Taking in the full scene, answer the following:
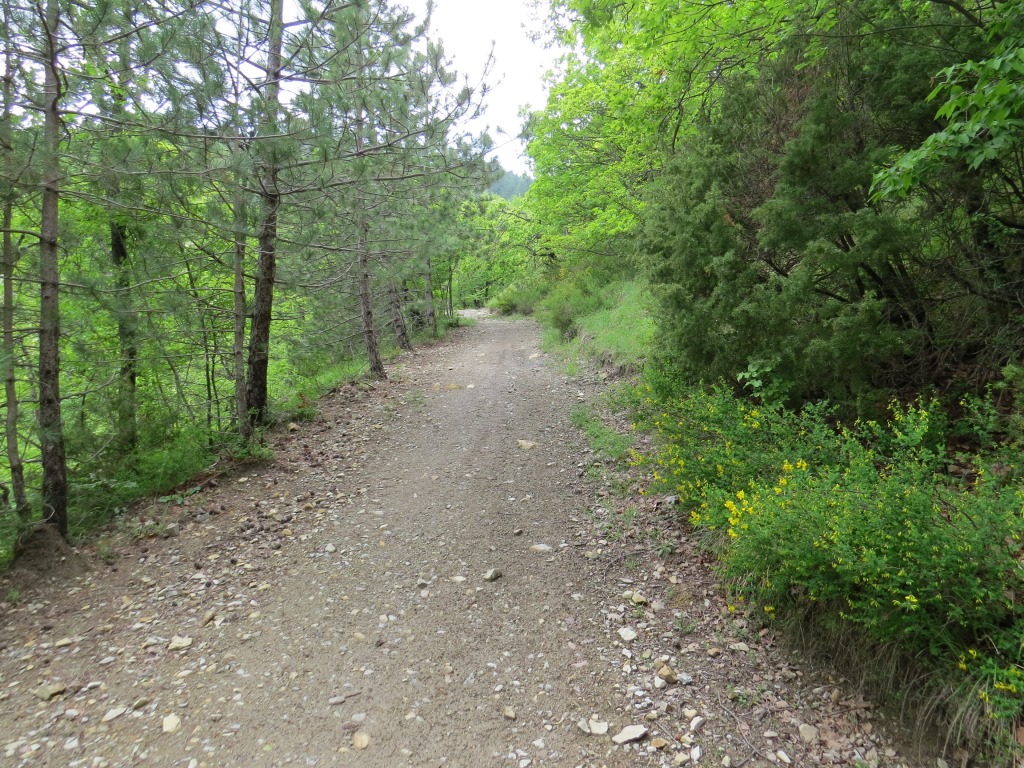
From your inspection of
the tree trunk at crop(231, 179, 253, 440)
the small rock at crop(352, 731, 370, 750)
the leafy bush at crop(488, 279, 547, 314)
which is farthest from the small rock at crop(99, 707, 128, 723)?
the leafy bush at crop(488, 279, 547, 314)

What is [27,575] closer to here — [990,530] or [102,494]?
[102,494]

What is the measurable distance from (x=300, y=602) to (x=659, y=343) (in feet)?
17.8

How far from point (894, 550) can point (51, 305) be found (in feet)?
22.2

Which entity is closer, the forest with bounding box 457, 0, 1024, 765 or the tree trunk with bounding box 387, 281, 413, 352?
the forest with bounding box 457, 0, 1024, 765

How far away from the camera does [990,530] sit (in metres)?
2.64

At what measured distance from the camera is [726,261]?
556 cm

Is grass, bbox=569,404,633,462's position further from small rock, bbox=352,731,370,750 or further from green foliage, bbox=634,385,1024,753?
small rock, bbox=352,731,370,750

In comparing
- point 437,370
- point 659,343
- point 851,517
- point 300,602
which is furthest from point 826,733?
point 437,370

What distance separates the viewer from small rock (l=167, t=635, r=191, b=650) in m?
3.82

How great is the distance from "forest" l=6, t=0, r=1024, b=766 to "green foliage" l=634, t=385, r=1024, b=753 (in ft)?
0.06

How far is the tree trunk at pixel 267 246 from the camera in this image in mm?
5344

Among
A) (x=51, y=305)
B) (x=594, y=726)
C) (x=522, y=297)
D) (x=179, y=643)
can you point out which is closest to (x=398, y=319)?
(x=51, y=305)

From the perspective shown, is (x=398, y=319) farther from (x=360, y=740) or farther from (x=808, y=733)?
(x=808, y=733)

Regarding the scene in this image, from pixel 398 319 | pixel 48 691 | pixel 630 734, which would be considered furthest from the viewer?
pixel 398 319
